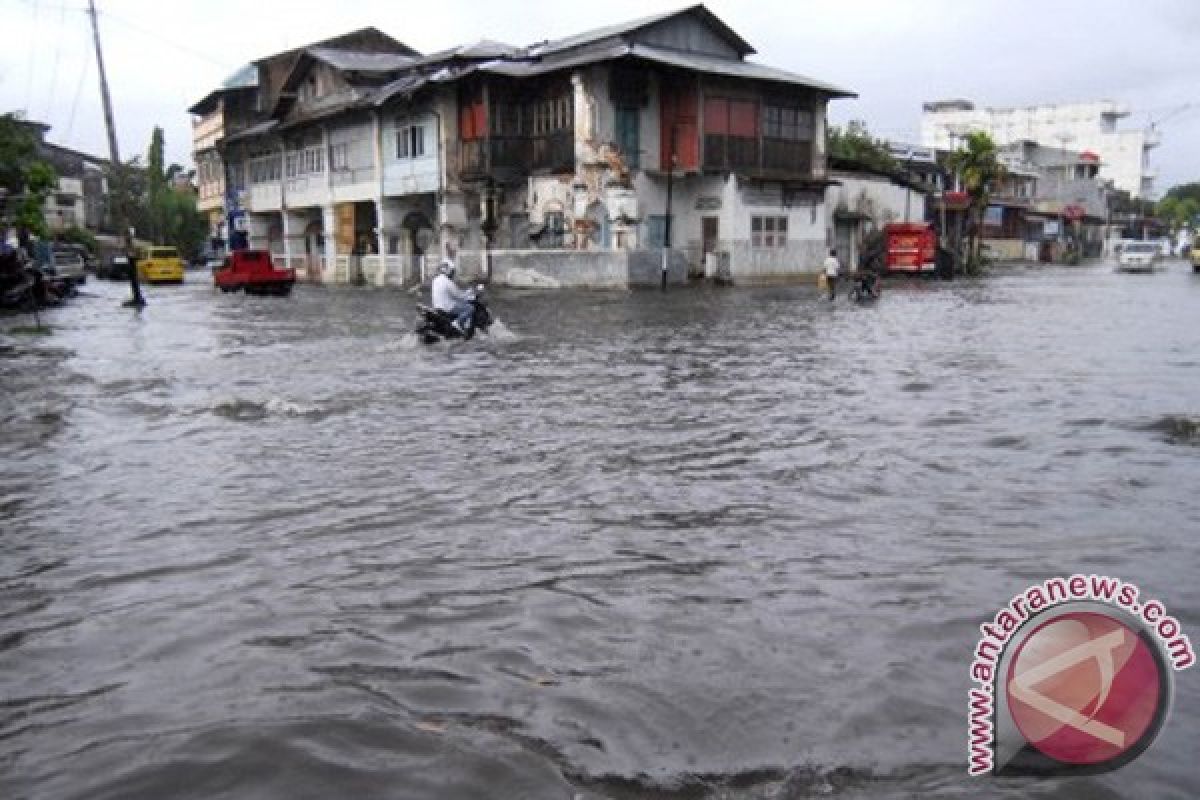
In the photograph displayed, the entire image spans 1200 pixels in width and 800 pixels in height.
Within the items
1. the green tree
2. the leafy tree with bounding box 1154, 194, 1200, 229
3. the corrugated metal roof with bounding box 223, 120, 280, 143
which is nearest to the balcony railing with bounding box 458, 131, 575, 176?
the green tree

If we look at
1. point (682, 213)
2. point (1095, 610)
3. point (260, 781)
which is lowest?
point (260, 781)

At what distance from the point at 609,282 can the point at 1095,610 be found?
30.5 meters

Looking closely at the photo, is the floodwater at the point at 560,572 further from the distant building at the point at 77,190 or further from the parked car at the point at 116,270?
the distant building at the point at 77,190

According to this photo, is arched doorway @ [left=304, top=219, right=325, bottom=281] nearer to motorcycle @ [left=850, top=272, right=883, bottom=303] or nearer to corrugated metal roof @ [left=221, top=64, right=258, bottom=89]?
corrugated metal roof @ [left=221, top=64, right=258, bottom=89]

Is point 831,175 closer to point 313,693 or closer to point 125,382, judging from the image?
point 125,382

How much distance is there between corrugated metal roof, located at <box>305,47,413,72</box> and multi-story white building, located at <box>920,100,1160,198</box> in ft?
180

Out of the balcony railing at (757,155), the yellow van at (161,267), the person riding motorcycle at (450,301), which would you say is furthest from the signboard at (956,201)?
the person riding motorcycle at (450,301)

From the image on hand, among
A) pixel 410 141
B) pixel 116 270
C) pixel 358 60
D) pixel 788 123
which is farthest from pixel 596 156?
pixel 116 270

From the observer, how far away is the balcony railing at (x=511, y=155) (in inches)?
1373

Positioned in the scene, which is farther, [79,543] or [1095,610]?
[79,543]

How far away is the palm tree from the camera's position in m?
46.5

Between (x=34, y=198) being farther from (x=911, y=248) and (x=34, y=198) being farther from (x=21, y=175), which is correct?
(x=911, y=248)

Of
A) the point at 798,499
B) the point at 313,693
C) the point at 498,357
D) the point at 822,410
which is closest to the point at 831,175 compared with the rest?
the point at 498,357

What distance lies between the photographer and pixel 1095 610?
2.41m
